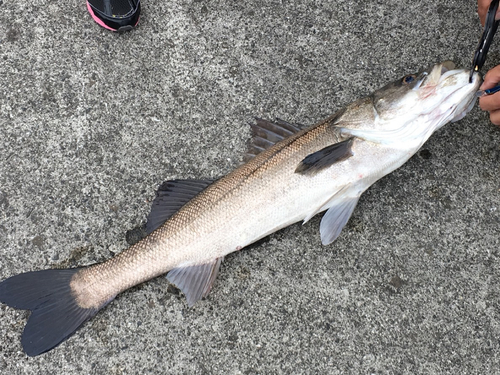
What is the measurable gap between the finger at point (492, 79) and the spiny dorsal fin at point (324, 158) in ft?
3.15

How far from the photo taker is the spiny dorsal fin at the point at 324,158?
8.57ft

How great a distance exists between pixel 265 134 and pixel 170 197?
28.5 inches

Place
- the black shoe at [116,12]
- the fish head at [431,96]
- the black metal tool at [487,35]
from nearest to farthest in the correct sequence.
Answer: the fish head at [431,96] < the black metal tool at [487,35] < the black shoe at [116,12]

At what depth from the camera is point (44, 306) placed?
2.61 m

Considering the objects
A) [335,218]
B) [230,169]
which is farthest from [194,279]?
[335,218]

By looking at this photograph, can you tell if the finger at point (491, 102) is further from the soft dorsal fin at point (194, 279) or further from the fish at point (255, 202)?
the soft dorsal fin at point (194, 279)

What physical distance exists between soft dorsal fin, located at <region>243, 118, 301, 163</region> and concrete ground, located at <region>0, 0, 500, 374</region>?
0.85ft

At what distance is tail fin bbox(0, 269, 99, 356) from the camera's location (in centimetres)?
259

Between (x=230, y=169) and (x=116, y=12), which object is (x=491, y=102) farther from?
(x=116, y=12)

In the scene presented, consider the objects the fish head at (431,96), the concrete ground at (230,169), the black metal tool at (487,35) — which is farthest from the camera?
the concrete ground at (230,169)

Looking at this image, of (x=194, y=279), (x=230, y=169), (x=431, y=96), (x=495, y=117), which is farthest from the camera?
(x=230, y=169)

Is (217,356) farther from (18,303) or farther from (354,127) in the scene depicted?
(354,127)

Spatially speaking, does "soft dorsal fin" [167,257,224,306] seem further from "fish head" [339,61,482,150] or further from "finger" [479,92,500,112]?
"finger" [479,92,500,112]

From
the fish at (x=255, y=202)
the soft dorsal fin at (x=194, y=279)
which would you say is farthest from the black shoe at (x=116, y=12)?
the soft dorsal fin at (x=194, y=279)
